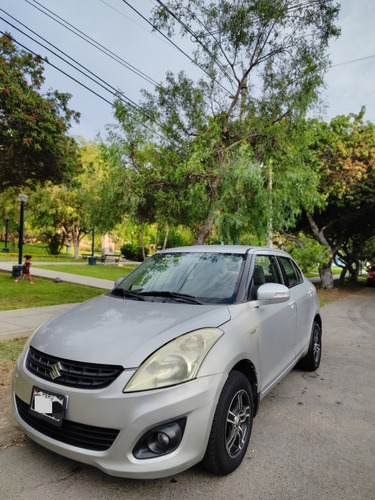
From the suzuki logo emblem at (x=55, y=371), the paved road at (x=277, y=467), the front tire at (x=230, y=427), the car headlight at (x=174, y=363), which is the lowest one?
the paved road at (x=277, y=467)

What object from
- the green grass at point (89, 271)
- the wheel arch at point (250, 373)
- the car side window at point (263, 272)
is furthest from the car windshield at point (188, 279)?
the green grass at point (89, 271)

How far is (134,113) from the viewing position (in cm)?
840

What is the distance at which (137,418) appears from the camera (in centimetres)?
203

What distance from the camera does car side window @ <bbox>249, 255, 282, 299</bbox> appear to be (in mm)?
3285

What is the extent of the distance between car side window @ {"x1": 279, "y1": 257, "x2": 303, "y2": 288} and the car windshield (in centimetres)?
99

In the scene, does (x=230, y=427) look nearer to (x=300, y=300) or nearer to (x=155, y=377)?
(x=155, y=377)

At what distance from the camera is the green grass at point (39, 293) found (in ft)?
29.4

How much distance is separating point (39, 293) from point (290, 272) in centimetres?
842

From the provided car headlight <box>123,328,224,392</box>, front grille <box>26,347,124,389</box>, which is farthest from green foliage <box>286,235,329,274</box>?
front grille <box>26,347,124,389</box>

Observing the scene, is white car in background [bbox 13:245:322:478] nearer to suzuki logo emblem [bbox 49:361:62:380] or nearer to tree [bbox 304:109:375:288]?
suzuki logo emblem [bbox 49:361:62:380]

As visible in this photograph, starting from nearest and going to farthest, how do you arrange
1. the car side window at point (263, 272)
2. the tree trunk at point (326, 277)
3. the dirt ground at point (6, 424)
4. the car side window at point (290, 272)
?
1. the dirt ground at point (6, 424)
2. the car side window at point (263, 272)
3. the car side window at point (290, 272)
4. the tree trunk at point (326, 277)

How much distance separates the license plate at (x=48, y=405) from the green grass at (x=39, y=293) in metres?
6.45

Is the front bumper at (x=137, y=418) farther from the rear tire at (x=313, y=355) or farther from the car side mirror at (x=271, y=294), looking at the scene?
the rear tire at (x=313, y=355)

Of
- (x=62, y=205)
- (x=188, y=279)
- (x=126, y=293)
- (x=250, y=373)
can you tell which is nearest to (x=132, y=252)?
(x=62, y=205)
